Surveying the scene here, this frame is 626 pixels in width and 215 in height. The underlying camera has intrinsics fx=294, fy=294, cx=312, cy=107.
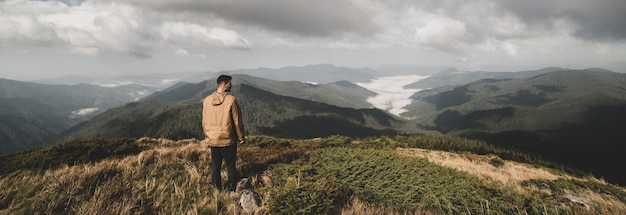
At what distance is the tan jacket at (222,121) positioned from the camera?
7.47 metres

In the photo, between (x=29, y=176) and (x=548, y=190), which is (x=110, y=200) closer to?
(x=29, y=176)


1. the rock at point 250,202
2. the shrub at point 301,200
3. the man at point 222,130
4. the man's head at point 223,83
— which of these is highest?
the man's head at point 223,83

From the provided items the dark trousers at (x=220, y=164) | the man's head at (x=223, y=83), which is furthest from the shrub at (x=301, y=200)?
the man's head at (x=223, y=83)

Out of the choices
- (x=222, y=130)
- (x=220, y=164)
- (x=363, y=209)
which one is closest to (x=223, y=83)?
(x=222, y=130)

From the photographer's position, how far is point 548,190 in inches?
317

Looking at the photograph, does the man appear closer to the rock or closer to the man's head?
the man's head

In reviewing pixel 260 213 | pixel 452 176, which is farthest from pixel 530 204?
pixel 260 213

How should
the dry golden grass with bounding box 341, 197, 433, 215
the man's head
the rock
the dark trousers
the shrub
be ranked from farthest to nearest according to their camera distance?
the man's head < the dark trousers < the rock < the dry golden grass with bounding box 341, 197, 433, 215 < the shrub

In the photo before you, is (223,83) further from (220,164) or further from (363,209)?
(363,209)

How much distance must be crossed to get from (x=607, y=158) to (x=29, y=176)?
26847 cm

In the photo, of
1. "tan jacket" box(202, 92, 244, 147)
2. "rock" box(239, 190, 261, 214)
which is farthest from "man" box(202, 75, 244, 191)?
"rock" box(239, 190, 261, 214)

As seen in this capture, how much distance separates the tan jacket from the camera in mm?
7469

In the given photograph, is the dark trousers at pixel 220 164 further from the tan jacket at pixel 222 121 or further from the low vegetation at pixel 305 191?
the low vegetation at pixel 305 191

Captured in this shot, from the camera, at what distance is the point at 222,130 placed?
746 cm
